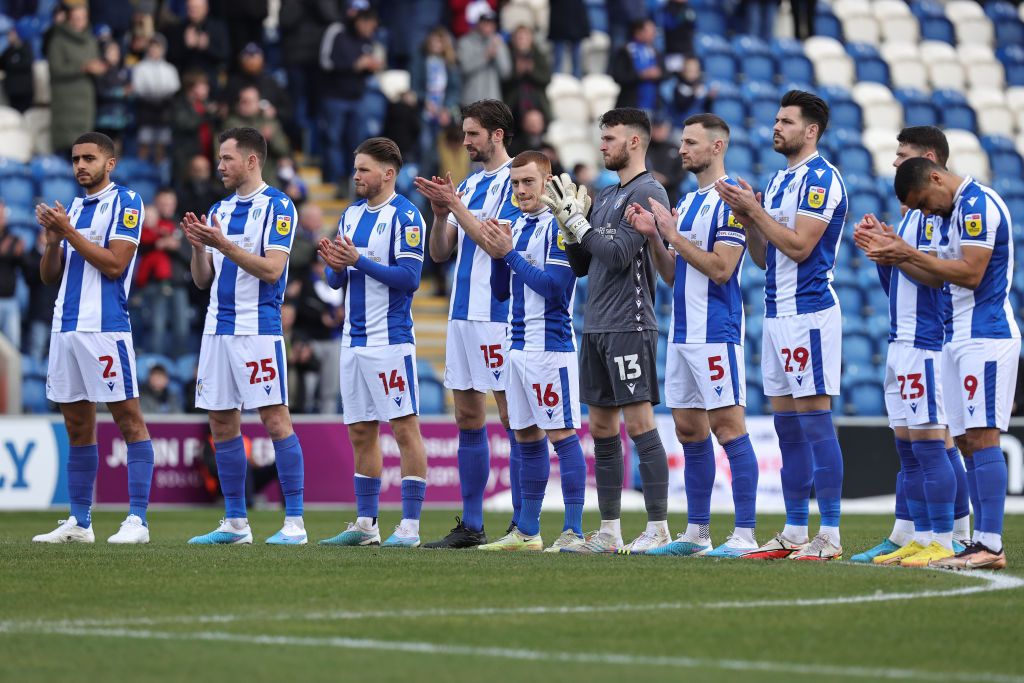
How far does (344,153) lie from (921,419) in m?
12.3

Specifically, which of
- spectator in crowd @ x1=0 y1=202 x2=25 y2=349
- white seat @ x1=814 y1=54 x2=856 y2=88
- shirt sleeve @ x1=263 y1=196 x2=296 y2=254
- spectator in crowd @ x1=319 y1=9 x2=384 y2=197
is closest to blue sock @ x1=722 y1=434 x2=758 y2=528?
shirt sleeve @ x1=263 y1=196 x2=296 y2=254

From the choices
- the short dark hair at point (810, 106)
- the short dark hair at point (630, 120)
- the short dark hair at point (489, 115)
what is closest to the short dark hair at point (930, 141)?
the short dark hair at point (810, 106)

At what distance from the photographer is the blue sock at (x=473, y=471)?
1088 centimetres

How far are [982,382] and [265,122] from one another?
1166 centimetres

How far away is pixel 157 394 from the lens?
1736 centimetres

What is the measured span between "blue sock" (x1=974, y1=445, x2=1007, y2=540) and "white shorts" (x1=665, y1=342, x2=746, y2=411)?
57.5 inches

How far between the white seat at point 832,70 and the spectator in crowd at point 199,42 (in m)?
11.6

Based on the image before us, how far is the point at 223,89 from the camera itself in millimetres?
19547

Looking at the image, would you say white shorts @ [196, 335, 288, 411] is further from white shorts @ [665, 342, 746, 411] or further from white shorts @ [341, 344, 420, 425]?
white shorts @ [665, 342, 746, 411]

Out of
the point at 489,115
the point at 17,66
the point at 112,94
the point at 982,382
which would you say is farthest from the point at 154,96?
the point at 982,382

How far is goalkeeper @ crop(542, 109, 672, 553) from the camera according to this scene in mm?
9906

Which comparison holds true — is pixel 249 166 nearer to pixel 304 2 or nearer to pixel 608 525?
pixel 608 525

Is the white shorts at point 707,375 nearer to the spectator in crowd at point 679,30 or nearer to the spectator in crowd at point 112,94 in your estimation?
the spectator in crowd at point 112,94

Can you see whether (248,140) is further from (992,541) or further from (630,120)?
(992,541)
